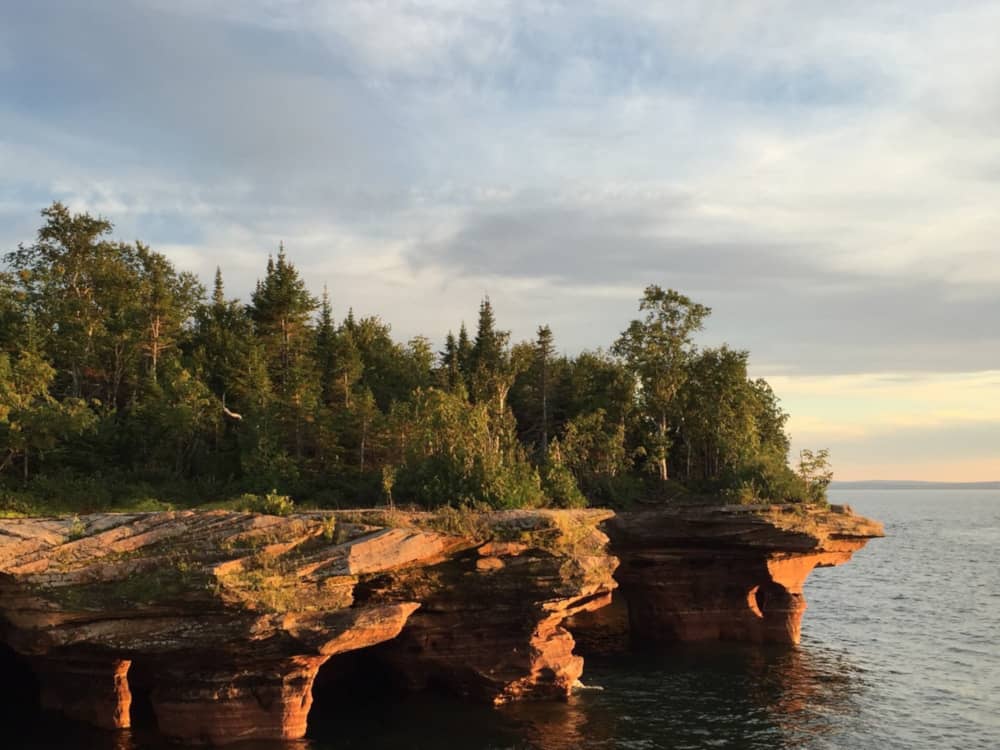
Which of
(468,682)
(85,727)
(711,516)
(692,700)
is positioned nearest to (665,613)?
(711,516)

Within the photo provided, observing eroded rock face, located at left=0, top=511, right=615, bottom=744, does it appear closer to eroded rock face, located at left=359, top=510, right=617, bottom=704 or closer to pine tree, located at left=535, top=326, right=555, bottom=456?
eroded rock face, located at left=359, top=510, right=617, bottom=704

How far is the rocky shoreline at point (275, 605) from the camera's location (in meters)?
20.2

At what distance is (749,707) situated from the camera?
26125 millimetres

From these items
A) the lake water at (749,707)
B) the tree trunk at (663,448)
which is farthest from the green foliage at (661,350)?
the lake water at (749,707)

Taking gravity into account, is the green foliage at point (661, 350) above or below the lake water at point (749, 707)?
above

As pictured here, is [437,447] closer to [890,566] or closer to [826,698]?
[826,698]

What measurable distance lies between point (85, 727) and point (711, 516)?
2426cm

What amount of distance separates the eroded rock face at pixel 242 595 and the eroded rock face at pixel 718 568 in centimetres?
963

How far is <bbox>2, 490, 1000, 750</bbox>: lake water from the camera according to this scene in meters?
22.6

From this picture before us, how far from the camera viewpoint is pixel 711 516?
110ft

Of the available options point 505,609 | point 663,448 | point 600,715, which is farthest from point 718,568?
point 505,609

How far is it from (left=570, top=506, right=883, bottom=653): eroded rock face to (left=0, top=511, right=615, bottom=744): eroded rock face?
963cm

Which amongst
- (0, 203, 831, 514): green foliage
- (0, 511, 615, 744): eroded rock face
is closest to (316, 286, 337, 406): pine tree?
(0, 203, 831, 514): green foliage

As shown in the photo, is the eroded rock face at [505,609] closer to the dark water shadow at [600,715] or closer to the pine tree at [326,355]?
the dark water shadow at [600,715]
